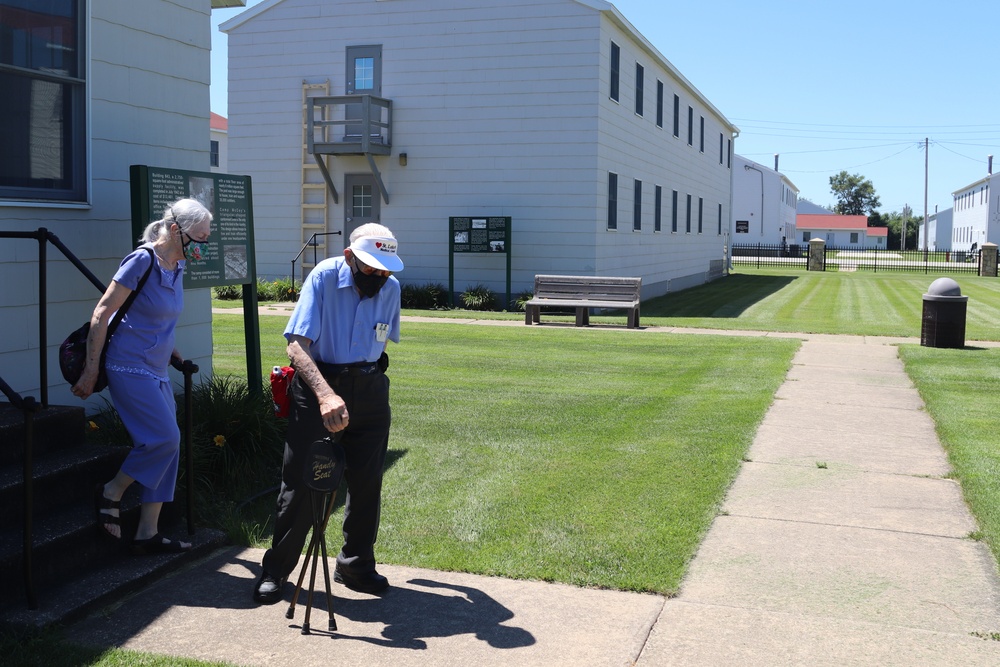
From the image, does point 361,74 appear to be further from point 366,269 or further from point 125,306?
point 366,269

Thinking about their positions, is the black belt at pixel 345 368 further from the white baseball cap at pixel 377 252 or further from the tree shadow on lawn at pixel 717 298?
the tree shadow on lawn at pixel 717 298

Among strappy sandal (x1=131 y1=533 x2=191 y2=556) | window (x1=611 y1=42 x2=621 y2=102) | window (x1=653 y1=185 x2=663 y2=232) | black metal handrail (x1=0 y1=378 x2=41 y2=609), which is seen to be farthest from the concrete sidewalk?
window (x1=653 y1=185 x2=663 y2=232)

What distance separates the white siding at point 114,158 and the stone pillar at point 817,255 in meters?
47.1

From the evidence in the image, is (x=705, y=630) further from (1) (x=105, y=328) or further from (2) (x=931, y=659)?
(1) (x=105, y=328)

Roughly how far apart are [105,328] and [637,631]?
2.89 metres

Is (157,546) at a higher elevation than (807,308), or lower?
lower

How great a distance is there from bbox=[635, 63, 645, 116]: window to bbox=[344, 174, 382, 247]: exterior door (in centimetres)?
695

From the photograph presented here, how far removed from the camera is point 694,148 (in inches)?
1371

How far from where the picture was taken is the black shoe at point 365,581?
202 inches

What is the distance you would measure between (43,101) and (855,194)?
15087 centimetres

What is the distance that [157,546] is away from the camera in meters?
5.44

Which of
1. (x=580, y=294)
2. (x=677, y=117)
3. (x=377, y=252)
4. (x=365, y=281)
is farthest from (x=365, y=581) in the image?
(x=677, y=117)

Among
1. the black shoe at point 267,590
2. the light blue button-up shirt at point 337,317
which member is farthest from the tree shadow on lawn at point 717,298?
the black shoe at point 267,590

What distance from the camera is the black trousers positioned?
4941 millimetres
